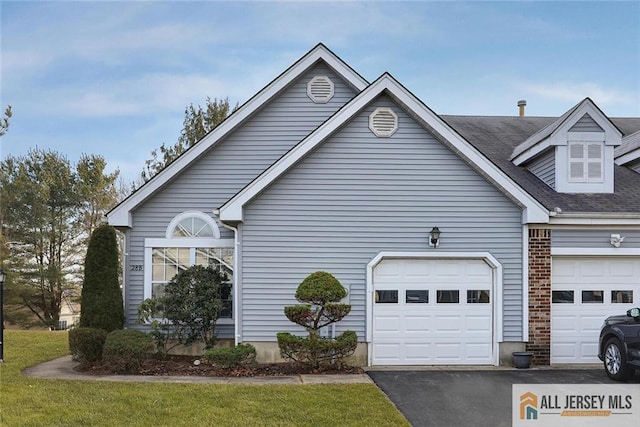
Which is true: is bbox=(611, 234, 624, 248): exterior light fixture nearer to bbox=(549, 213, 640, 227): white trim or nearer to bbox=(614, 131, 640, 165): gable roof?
bbox=(549, 213, 640, 227): white trim

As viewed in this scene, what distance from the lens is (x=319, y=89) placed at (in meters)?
12.3

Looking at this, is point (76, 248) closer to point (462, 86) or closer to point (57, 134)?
point (57, 134)

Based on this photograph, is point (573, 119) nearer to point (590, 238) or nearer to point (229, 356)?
point (590, 238)

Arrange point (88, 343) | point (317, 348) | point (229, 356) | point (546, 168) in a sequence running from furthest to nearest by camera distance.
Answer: point (546, 168) < point (88, 343) < point (229, 356) < point (317, 348)

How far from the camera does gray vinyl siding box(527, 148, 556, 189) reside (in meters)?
11.8

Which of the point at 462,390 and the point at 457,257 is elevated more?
the point at 457,257

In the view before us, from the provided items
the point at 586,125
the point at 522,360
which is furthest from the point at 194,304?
the point at 586,125

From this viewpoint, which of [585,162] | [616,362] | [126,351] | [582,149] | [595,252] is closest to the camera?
[616,362]

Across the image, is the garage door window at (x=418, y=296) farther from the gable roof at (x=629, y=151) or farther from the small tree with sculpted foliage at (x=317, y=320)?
the gable roof at (x=629, y=151)

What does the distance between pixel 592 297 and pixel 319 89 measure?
770cm

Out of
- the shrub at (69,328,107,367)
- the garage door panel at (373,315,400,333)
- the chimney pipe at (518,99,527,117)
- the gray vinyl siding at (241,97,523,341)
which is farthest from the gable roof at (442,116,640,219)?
the shrub at (69,328,107,367)

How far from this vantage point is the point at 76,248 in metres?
27.1

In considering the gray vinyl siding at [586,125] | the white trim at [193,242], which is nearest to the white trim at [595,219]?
the gray vinyl siding at [586,125]

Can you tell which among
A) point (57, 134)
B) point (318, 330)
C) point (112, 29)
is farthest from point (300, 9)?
point (57, 134)
